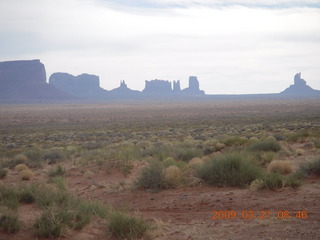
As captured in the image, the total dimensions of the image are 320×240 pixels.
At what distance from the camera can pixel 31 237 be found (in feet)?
19.6

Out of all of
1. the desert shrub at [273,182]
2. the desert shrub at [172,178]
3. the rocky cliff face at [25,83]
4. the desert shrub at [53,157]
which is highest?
the rocky cliff face at [25,83]

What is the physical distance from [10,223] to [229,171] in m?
6.01

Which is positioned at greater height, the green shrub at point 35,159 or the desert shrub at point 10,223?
the desert shrub at point 10,223

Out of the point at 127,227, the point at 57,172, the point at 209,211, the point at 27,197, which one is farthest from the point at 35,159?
the point at 127,227

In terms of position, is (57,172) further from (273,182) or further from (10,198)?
(273,182)

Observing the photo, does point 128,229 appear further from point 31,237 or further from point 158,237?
point 31,237

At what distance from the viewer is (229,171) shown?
9.91 meters

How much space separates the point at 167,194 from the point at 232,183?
6.11ft

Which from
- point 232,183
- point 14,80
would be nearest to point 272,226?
point 232,183

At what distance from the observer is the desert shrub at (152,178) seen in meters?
10.2

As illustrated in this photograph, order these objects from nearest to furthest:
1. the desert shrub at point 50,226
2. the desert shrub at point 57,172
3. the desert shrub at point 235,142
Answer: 1. the desert shrub at point 50,226
2. the desert shrub at point 57,172
3. the desert shrub at point 235,142

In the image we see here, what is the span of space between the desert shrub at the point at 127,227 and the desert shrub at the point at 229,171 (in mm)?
4083

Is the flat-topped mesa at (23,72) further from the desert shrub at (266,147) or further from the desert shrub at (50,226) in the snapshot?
the desert shrub at (50,226)
